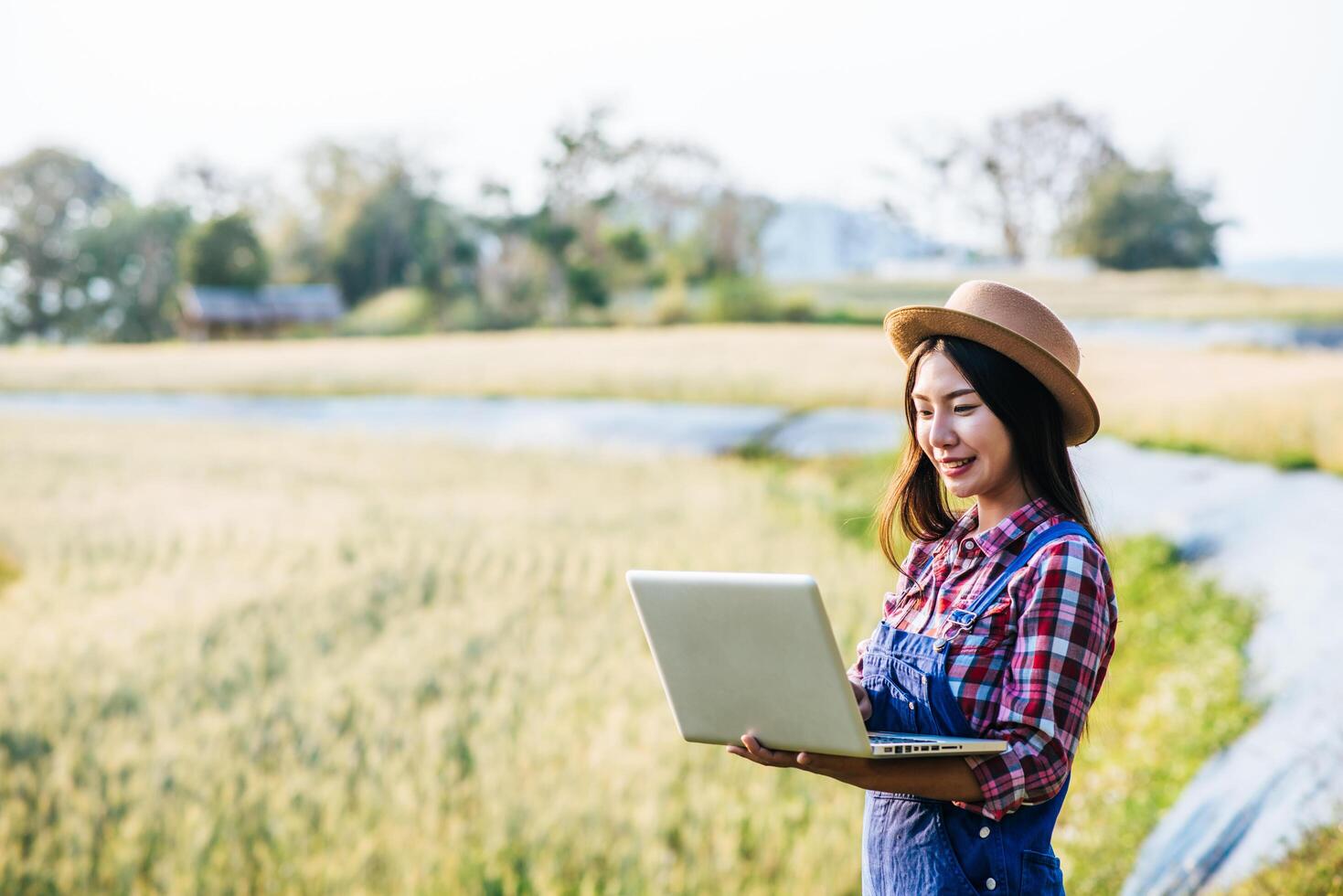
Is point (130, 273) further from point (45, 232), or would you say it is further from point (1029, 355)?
point (1029, 355)

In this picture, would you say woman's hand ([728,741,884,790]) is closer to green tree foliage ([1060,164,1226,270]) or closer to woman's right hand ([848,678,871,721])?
woman's right hand ([848,678,871,721])

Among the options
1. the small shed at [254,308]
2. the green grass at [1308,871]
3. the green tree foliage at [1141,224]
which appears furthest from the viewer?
the small shed at [254,308]


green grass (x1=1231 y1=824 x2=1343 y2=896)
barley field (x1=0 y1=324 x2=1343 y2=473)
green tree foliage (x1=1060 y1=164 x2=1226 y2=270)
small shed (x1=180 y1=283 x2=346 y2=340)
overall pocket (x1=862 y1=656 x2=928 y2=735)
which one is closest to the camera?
overall pocket (x1=862 y1=656 x2=928 y2=735)

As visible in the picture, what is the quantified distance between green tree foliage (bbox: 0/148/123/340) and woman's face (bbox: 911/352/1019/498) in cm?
465

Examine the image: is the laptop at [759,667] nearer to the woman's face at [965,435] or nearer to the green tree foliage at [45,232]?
the woman's face at [965,435]

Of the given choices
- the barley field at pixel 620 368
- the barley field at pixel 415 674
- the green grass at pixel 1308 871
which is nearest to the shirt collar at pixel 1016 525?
the green grass at pixel 1308 871

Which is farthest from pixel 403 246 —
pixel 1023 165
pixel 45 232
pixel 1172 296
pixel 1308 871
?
pixel 1308 871

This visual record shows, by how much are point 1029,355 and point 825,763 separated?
442mm

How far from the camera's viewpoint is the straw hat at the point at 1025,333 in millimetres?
1314

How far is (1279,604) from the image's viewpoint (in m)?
3.54

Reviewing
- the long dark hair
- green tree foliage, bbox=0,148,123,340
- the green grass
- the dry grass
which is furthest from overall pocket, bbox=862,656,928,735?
green tree foliage, bbox=0,148,123,340

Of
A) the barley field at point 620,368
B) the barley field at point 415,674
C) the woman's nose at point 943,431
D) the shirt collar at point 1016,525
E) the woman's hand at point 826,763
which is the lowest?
the barley field at point 415,674

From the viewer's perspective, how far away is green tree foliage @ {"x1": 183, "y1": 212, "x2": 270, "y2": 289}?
17.7 ft

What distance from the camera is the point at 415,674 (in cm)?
396
